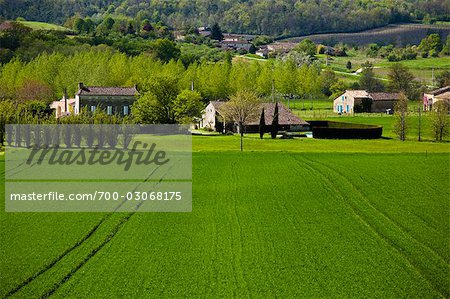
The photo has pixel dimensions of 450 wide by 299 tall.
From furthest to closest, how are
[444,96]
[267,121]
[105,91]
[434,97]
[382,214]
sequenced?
1. [434,97]
2. [444,96]
3. [105,91]
4. [267,121]
5. [382,214]

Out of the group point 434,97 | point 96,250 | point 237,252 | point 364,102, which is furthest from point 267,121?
point 96,250

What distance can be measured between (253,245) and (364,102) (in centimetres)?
8147

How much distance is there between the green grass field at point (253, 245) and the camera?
1725cm

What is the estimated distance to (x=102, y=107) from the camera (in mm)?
84000

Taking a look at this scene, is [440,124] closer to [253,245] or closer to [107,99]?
[107,99]

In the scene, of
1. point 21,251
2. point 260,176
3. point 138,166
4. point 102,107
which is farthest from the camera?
point 102,107

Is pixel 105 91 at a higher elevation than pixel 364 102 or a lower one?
higher

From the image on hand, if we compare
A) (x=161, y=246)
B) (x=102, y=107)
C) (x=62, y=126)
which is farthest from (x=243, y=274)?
(x=102, y=107)

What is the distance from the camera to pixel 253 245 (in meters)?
21.0

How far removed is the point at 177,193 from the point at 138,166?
952cm

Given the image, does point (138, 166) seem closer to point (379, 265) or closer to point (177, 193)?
point (177, 193)
